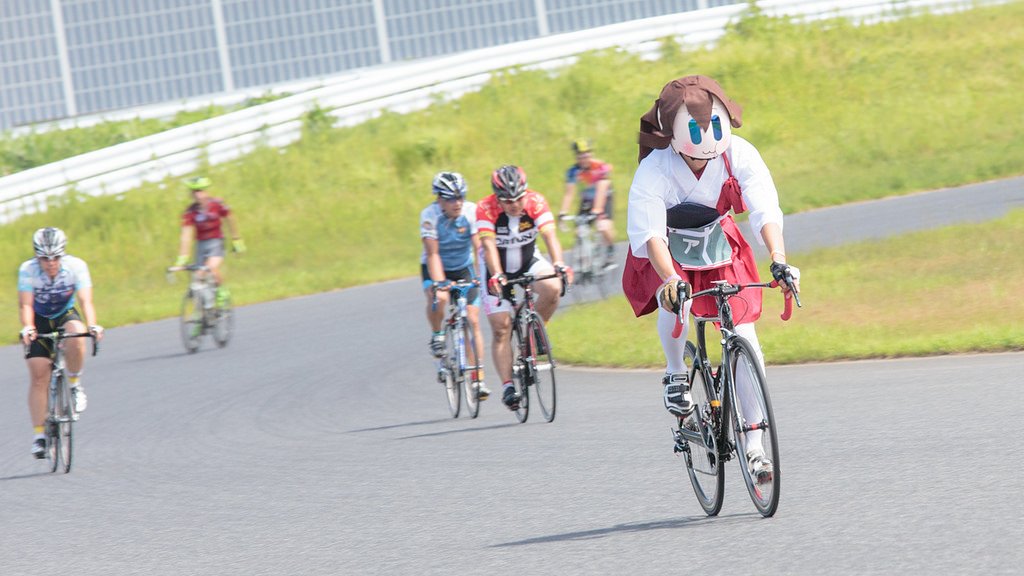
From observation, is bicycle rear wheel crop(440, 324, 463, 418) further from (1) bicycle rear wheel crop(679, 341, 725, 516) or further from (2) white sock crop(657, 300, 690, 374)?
(2) white sock crop(657, 300, 690, 374)

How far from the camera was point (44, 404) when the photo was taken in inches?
513

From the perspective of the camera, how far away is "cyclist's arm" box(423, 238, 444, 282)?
1318cm

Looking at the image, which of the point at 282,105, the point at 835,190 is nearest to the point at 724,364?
the point at 835,190

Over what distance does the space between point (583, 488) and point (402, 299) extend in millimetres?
14725

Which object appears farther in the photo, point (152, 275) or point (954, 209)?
point (152, 275)

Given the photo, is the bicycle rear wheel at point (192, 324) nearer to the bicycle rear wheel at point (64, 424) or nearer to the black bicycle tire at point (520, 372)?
the bicycle rear wheel at point (64, 424)

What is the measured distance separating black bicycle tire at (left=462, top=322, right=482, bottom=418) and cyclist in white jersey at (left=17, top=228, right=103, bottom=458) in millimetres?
3187

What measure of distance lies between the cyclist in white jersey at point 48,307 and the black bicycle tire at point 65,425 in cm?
6

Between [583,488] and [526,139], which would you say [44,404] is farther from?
[526,139]

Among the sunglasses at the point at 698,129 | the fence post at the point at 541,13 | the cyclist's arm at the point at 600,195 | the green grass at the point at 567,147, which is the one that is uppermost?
the fence post at the point at 541,13

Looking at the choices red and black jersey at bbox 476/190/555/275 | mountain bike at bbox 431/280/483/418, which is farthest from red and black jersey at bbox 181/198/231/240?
red and black jersey at bbox 476/190/555/275

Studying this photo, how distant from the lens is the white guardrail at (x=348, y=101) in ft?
99.9

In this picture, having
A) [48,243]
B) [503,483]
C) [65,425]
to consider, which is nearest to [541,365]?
[503,483]

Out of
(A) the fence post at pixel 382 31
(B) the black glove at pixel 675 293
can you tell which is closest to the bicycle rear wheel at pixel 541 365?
(B) the black glove at pixel 675 293
